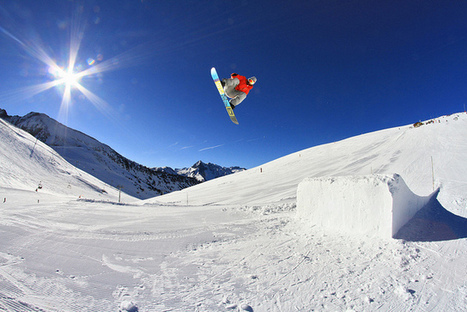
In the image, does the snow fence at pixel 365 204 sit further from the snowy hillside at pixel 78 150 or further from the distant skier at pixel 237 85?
the snowy hillside at pixel 78 150

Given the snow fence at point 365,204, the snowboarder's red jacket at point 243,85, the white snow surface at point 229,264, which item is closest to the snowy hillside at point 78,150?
the white snow surface at point 229,264

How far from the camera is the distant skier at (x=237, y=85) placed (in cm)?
686

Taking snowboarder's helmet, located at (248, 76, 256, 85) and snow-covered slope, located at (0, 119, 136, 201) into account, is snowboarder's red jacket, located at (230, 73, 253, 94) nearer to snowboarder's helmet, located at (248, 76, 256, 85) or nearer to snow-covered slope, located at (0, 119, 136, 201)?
snowboarder's helmet, located at (248, 76, 256, 85)

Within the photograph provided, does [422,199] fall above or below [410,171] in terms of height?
below

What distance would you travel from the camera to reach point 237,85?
276 inches

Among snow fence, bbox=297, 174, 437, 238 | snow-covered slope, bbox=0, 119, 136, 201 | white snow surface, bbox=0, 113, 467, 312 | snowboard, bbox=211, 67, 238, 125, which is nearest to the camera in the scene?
white snow surface, bbox=0, 113, 467, 312

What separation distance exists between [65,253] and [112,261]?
1.16 meters

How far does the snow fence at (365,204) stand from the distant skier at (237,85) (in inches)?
170

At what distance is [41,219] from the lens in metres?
6.40

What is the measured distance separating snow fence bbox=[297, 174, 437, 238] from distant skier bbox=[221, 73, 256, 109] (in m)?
4.32

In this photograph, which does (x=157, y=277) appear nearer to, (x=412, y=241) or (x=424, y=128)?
(x=412, y=241)

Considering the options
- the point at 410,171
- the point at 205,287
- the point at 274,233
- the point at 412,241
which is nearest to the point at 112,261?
the point at 205,287

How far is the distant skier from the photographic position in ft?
22.5

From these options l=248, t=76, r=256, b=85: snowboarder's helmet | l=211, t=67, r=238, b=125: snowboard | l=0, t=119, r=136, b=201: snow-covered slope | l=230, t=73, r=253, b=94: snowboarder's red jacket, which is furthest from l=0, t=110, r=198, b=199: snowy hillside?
l=248, t=76, r=256, b=85: snowboarder's helmet
